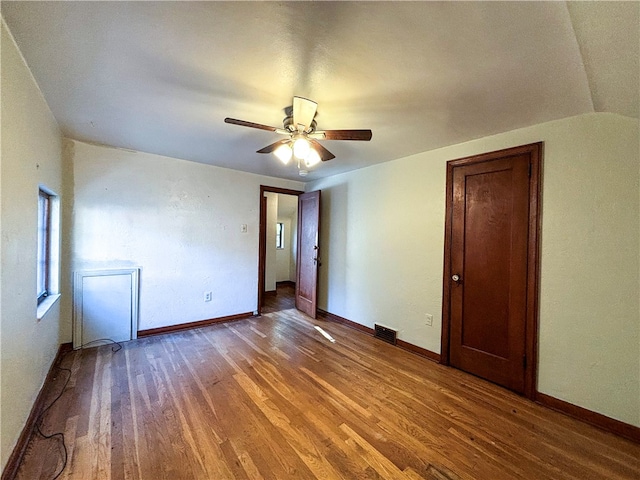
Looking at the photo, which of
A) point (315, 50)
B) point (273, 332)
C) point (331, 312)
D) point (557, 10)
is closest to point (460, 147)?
point (557, 10)

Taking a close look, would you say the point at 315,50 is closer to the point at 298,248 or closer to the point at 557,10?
the point at 557,10

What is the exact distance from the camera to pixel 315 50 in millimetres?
1350

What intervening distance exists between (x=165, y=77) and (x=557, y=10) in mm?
2029

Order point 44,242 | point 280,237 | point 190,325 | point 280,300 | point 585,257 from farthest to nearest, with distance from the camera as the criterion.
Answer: point 280,237, point 280,300, point 190,325, point 44,242, point 585,257

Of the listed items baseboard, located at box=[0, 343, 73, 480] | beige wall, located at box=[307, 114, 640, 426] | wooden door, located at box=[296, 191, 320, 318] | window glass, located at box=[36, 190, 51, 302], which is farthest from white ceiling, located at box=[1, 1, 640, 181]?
baseboard, located at box=[0, 343, 73, 480]

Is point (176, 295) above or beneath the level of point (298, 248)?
beneath

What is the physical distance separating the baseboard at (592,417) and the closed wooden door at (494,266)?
143 mm

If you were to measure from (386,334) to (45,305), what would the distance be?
11.3 feet

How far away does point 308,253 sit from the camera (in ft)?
14.3

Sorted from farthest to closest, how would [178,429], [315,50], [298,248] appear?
[298,248] → [178,429] → [315,50]

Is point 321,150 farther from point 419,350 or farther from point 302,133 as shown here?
point 419,350

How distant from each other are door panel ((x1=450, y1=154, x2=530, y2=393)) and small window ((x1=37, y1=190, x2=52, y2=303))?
3.99m

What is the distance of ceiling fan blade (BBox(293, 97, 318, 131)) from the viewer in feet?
5.57

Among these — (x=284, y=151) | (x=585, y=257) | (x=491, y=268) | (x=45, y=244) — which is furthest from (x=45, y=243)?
(x=585, y=257)
